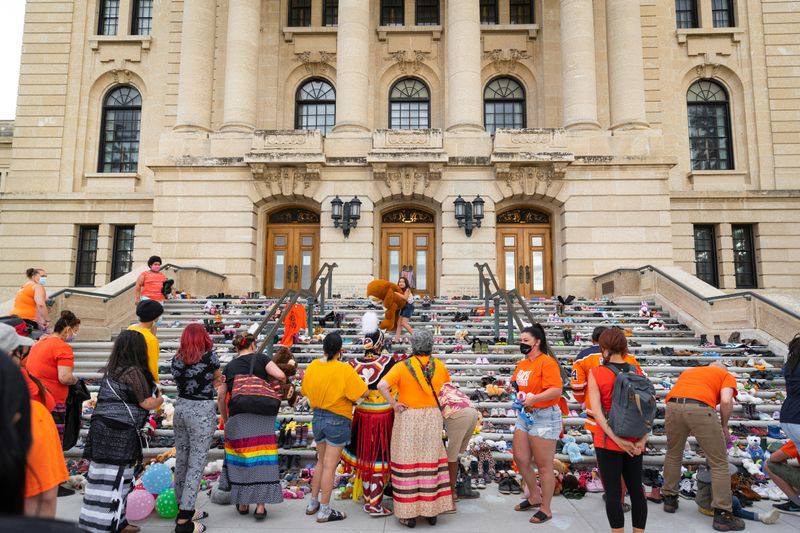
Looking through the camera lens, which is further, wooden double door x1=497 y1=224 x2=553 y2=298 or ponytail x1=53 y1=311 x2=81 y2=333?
wooden double door x1=497 y1=224 x2=553 y2=298

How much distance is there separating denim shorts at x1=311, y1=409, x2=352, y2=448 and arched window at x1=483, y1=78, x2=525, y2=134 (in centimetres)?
2007

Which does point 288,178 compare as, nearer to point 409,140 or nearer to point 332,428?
point 409,140

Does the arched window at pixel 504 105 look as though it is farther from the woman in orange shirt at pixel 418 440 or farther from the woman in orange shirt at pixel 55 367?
the woman in orange shirt at pixel 55 367

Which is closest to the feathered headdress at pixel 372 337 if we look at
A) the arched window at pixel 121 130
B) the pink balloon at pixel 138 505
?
the pink balloon at pixel 138 505

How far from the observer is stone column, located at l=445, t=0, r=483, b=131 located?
67.9 ft

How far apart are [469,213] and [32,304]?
44.0 ft

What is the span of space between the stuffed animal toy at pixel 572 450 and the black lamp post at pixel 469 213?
12.5 m

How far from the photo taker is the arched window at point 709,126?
79.2 feet

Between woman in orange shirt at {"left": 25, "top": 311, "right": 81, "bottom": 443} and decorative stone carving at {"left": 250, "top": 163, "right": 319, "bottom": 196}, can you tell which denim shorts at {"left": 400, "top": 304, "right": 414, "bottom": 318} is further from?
decorative stone carving at {"left": 250, "top": 163, "right": 319, "bottom": 196}

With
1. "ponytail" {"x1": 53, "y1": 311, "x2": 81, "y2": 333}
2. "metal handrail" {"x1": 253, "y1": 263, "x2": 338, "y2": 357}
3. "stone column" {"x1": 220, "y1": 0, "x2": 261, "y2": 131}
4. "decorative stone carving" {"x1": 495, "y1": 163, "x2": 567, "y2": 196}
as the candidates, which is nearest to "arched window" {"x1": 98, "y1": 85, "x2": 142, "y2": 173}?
"stone column" {"x1": 220, "y1": 0, "x2": 261, "y2": 131}

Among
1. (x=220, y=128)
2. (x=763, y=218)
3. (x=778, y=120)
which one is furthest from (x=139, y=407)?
(x=778, y=120)

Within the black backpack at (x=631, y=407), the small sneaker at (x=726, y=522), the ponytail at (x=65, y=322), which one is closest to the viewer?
the black backpack at (x=631, y=407)

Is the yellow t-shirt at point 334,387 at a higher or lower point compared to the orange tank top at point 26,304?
lower

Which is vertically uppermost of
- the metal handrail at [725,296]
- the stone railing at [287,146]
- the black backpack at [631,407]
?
the stone railing at [287,146]
